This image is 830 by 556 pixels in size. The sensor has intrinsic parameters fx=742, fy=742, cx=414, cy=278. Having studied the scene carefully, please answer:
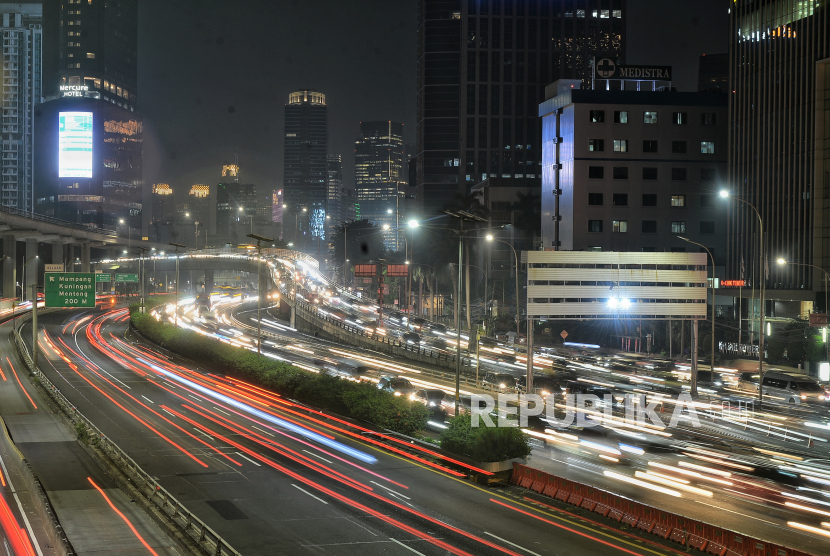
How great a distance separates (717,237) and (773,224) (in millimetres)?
17172

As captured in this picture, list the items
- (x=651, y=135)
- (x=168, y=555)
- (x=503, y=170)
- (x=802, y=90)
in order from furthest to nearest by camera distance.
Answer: (x=503, y=170), (x=651, y=135), (x=802, y=90), (x=168, y=555)

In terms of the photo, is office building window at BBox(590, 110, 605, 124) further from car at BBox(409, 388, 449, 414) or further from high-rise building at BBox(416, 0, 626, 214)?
high-rise building at BBox(416, 0, 626, 214)

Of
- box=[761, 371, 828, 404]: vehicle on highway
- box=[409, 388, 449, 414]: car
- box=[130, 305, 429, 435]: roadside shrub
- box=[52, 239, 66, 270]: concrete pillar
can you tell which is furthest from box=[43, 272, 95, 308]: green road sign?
box=[52, 239, 66, 270]: concrete pillar

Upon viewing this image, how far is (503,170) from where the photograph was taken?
166 meters

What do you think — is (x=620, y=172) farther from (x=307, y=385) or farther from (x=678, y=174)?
Answer: (x=307, y=385)

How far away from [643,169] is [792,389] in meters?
49.8

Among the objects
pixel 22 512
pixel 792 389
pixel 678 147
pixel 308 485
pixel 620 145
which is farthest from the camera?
pixel 678 147

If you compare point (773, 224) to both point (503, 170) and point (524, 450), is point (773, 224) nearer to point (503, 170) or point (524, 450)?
point (524, 450)

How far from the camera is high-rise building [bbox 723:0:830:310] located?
70.8 metres

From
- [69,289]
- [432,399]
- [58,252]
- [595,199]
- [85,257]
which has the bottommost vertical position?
[432,399]

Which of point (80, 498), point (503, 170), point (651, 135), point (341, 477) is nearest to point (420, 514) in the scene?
point (341, 477)

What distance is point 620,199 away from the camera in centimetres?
9231

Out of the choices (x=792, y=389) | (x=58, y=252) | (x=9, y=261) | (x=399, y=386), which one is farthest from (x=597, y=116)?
(x=58, y=252)

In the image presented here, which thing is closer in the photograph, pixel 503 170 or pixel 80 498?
pixel 80 498
